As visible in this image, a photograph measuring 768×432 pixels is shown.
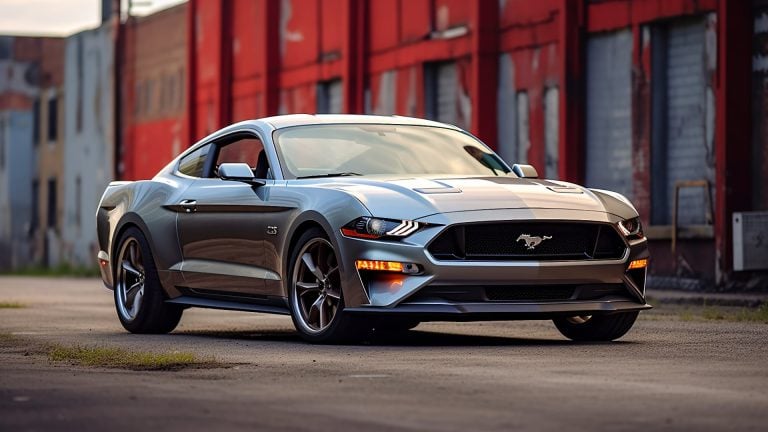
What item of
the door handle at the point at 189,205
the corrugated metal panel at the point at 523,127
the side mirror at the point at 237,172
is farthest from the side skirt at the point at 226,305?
the corrugated metal panel at the point at 523,127

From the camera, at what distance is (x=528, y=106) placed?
25094mm

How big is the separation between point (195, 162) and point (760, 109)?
944 centimetres

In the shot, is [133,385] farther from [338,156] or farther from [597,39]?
[597,39]

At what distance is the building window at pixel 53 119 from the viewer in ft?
165

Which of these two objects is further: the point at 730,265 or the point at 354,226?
the point at 730,265

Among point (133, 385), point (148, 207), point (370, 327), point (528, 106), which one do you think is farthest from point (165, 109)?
point (133, 385)

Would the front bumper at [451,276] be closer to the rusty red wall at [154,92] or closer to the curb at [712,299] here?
the curb at [712,299]

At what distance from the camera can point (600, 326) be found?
36.8 ft

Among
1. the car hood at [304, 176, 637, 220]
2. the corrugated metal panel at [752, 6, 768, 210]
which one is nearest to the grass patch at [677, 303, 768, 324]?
the car hood at [304, 176, 637, 220]

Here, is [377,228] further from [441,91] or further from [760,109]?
[441,91]

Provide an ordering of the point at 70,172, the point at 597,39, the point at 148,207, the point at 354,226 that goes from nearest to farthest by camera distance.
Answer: the point at 354,226
the point at 148,207
the point at 597,39
the point at 70,172

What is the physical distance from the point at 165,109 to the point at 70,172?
27.6 feet

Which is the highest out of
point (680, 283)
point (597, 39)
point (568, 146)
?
point (597, 39)

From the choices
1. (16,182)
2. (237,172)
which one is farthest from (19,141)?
(237,172)
